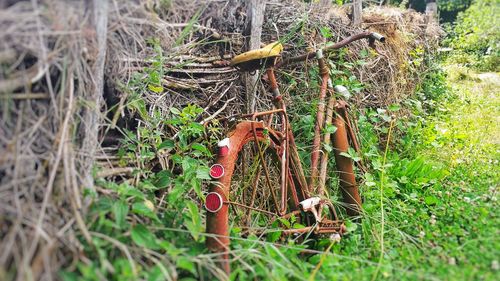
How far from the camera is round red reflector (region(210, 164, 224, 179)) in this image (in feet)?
6.56

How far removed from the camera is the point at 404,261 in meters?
2.03

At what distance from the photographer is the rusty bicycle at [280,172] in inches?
83.1

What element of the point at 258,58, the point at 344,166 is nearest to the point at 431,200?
the point at 344,166

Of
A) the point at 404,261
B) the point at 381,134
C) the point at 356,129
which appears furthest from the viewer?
the point at 381,134

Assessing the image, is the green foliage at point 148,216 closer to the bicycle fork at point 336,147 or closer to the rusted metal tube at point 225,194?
the rusted metal tube at point 225,194

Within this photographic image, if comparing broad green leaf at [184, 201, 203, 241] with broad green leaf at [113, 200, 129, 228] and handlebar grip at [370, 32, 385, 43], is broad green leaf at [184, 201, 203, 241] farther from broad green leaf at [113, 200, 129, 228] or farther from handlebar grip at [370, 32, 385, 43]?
handlebar grip at [370, 32, 385, 43]

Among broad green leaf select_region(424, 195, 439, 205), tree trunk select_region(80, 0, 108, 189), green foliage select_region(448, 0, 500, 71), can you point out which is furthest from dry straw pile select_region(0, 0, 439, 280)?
green foliage select_region(448, 0, 500, 71)

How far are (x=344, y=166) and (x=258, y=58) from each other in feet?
3.32

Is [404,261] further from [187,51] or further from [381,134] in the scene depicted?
[381,134]

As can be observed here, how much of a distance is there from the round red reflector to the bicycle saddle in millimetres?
711

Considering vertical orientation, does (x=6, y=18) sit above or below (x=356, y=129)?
above

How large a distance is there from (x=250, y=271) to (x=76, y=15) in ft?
3.93

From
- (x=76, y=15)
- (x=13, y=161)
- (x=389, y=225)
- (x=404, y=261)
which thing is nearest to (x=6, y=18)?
(x=76, y=15)

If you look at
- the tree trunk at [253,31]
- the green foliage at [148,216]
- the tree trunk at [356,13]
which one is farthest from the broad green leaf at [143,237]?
the tree trunk at [356,13]
